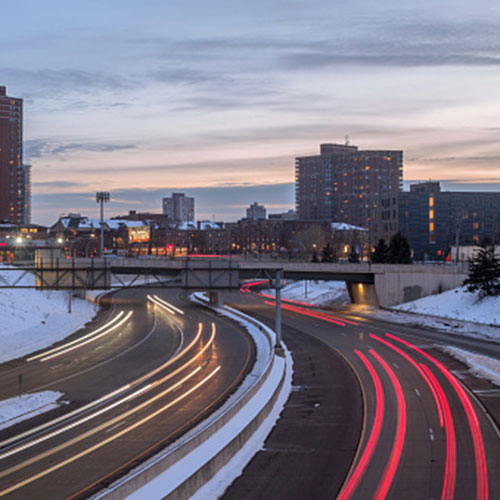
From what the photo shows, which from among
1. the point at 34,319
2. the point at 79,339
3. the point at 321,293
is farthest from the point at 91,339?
the point at 321,293

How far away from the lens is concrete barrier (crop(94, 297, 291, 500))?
17.7 metres

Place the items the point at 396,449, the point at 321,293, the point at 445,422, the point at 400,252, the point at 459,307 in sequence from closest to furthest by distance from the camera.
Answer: the point at 396,449 → the point at 445,422 → the point at 459,307 → the point at 400,252 → the point at 321,293

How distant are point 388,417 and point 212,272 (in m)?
25.9

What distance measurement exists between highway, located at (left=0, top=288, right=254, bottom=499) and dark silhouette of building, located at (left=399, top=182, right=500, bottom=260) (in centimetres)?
7252

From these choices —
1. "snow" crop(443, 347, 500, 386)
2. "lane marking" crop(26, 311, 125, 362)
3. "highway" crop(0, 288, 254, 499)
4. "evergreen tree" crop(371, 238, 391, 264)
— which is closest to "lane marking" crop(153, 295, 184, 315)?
"lane marking" crop(26, 311, 125, 362)

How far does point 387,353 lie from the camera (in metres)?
47.7

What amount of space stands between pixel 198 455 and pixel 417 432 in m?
9.96

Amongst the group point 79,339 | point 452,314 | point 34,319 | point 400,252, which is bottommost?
point 79,339

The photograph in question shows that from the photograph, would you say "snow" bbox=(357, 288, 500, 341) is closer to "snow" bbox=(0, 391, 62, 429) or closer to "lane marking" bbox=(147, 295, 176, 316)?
"lane marking" bbox=(147, 295, 176, 316)

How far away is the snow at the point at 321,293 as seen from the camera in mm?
97312

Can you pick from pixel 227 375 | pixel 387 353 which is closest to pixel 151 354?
pixel 227 375

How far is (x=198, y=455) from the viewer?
2125 cm

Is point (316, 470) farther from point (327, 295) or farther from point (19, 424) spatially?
point (327, 295)

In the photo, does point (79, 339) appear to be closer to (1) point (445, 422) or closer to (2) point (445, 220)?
(1) point (445, 422)
